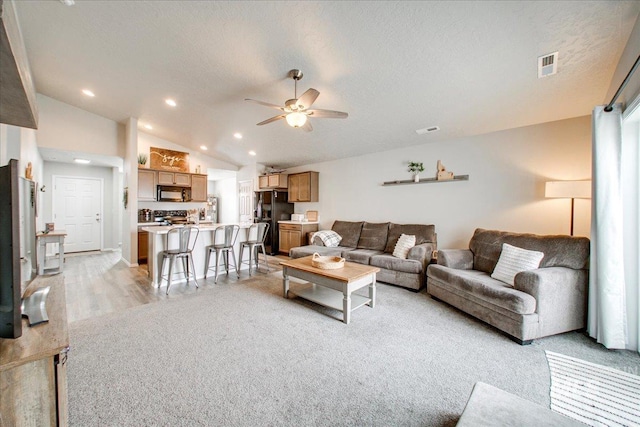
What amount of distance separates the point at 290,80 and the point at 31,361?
3.24 meters

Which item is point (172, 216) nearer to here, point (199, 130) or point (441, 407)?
point (199, 130)

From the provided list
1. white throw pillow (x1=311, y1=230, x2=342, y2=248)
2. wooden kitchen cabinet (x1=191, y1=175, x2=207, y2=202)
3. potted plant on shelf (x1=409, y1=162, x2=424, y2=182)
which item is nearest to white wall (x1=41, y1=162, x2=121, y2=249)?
wooden kitchen cabinet (x1=191, y1=175, x2=207, y2=202)

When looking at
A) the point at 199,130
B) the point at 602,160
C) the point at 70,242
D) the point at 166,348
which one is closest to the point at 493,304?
the point at 602,160

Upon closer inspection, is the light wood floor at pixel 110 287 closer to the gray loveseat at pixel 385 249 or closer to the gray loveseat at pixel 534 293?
the gray loveseat at pixel 385 249

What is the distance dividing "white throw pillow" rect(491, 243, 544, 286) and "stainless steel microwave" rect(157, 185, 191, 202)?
6.96 metres

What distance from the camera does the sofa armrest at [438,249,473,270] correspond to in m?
A: 3.48

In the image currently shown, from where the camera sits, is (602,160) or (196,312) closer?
(602,160)

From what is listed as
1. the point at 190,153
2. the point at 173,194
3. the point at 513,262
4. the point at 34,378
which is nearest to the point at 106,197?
the point at 173,194

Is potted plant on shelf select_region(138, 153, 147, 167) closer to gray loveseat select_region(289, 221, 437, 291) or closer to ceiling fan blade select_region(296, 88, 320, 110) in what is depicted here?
gray loveseat select_region(289, 221, 437, 291)

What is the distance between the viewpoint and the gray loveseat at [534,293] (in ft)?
7.82

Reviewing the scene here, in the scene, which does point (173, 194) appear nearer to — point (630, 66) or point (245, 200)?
point (245, 200)

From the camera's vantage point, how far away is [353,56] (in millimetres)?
2662

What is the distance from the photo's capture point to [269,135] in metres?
5.22

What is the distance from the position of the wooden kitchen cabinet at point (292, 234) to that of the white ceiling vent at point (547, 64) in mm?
4889
